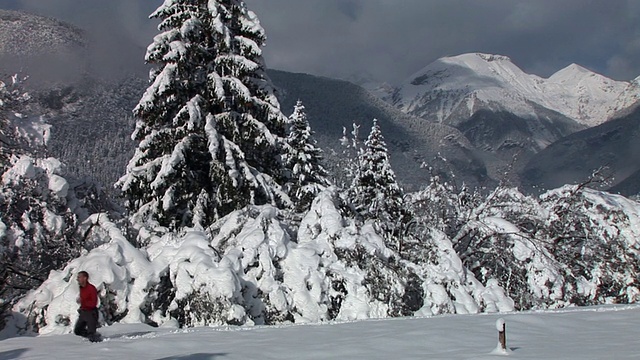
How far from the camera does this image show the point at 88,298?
8453 mm

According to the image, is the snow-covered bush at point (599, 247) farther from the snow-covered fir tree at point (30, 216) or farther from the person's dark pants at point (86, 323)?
the snow-covered fir tree at point (30, 216)

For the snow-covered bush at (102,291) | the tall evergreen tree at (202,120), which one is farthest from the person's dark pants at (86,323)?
the tall evergreen tree at (202,120)

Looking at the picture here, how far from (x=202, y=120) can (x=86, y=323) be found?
8.38m

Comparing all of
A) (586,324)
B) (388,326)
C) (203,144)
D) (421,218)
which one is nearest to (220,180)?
(203,144)

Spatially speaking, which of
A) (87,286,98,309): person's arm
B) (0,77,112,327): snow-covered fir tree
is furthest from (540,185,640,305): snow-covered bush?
(0,77,112,327): snow-covered fir tree

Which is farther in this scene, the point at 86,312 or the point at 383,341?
the point at 86,312

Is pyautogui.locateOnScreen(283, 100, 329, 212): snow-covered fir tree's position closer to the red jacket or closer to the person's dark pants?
the red jacket

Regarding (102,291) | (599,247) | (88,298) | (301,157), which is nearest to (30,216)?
(102,291)

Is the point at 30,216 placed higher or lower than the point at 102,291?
higher

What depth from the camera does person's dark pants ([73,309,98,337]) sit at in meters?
8.12

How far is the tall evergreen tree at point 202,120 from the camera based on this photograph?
49.4 ft

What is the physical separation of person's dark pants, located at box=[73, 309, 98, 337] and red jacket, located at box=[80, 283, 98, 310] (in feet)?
0.28

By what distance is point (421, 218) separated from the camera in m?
14.5

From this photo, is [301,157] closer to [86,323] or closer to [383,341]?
[86,323]
